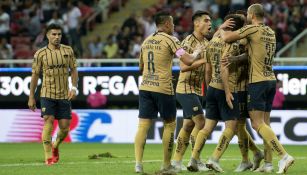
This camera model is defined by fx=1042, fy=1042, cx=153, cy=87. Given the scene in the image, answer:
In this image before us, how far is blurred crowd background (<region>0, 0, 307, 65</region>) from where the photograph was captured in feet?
99.5

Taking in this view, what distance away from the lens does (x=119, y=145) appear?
981 inches

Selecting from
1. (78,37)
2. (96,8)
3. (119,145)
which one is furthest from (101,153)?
(96,8)

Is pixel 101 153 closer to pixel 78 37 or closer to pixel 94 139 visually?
pixel 94 139

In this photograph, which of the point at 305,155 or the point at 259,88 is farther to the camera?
the point at 305,155

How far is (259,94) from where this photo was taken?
1591 centimetres

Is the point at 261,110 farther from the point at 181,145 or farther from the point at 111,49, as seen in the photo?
the point at 111,49

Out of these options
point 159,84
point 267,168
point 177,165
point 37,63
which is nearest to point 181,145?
point 177,165

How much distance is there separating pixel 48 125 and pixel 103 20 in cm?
1744

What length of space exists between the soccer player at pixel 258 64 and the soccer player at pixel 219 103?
12.2 inches

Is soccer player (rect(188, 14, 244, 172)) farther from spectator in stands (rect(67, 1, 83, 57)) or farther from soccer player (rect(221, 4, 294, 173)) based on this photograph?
spectator in stands (rect(67, 1, 83, 57))

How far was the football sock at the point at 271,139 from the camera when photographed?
15.6m

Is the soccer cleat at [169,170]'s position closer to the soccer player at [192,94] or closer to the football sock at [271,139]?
the soccer player at [192,94]

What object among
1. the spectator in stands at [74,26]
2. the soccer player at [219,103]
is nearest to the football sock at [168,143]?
the soccer player at [219,103]

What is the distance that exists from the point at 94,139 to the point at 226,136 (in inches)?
396
